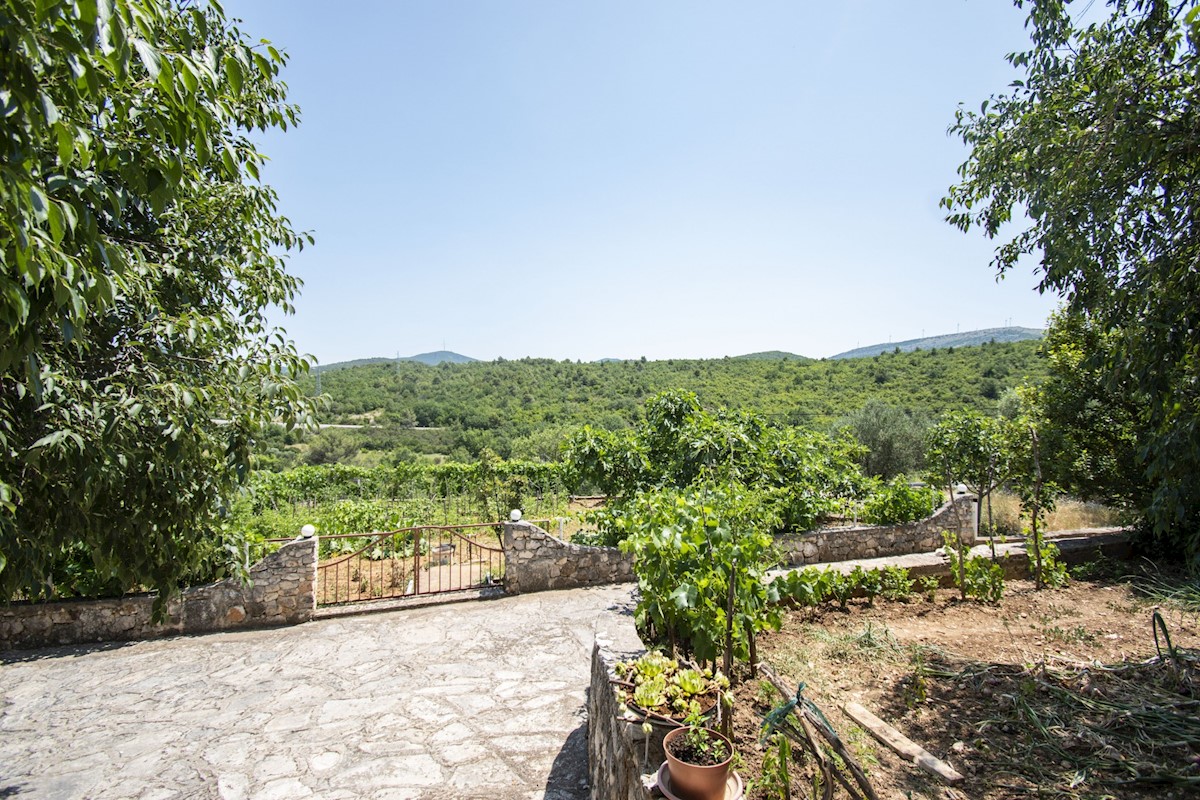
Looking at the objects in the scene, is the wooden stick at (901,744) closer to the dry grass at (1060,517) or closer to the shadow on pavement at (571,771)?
the shadow on pavement at (571,771)

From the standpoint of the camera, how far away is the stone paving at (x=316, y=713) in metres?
3.92

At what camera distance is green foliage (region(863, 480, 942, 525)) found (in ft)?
30.3

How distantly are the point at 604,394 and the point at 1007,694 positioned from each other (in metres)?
36.2

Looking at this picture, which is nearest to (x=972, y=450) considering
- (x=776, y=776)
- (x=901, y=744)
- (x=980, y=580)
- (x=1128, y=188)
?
(x=980, y=580)

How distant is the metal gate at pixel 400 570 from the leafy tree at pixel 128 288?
390cm

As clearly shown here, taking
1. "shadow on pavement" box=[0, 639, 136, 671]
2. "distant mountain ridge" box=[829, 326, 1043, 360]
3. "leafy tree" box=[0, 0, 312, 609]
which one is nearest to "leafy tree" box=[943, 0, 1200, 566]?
"leafy tree" box=[0, 0, 312, 609]

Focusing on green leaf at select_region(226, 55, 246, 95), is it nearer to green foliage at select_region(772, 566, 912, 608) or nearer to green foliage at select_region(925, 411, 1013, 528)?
green foliage at select_region(772, 566, 912, 608)

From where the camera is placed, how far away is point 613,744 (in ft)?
9.87

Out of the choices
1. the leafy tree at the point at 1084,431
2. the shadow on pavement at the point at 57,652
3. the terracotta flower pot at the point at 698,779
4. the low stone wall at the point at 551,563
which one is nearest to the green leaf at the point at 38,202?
the terracotta flower pot at the point at 698,779

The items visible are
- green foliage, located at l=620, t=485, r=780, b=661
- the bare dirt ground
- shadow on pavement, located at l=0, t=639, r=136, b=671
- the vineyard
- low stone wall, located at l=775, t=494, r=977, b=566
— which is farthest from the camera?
the vineyard

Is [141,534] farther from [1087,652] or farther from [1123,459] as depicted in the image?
[1123,459]

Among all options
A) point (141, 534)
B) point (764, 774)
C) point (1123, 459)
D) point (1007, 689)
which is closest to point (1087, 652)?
point (1007, 689)

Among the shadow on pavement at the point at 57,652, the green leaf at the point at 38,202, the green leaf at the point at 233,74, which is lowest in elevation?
the shadow on pavement at the point at 57,652

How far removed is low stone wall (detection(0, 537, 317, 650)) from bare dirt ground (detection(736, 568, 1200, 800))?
17.3 ft
